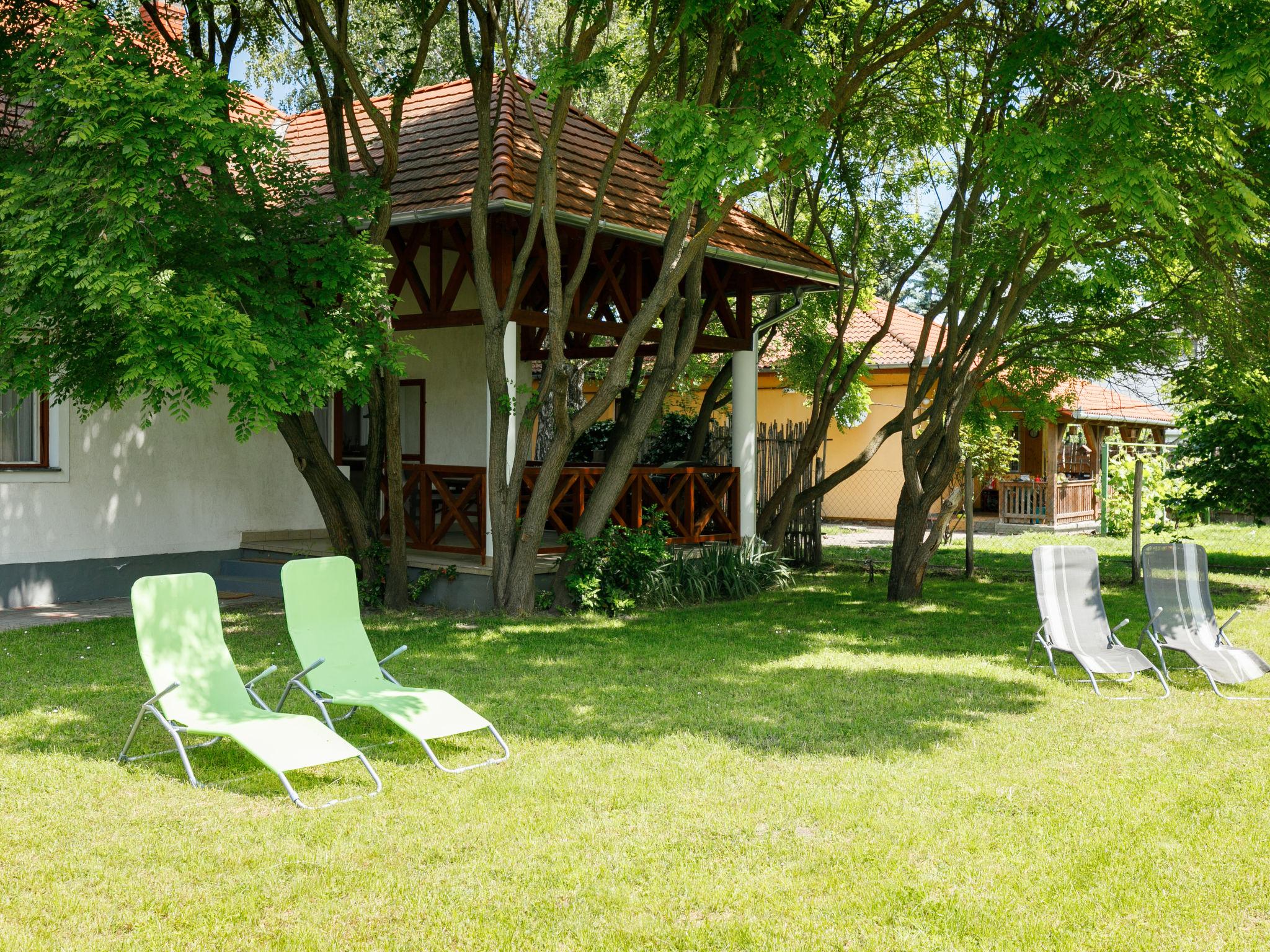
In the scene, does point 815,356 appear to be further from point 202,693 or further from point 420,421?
point 202,693

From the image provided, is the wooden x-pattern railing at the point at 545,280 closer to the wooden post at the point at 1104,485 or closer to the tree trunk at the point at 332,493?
the tree trunk at the point at 332,493

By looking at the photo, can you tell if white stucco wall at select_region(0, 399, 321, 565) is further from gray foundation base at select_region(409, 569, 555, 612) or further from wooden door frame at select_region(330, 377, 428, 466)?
gray foundation base at select_region(409, 569, 555, 612)

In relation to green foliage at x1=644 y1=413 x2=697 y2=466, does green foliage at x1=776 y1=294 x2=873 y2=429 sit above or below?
above

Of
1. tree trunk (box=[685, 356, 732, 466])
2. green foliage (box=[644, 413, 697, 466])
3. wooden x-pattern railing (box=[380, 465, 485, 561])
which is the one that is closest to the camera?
wooden x-pattern railing (box=[380, 465, 485, 561])

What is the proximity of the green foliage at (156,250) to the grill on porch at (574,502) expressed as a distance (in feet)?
9.96

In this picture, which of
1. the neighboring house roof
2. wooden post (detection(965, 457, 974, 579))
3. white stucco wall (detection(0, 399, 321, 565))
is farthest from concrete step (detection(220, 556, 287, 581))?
the neighboring house roof

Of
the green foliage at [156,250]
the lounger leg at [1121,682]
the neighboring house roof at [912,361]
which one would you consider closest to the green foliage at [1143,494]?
the neighboring house roof at [912,361]

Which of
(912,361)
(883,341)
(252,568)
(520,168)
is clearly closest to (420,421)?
(252,568)

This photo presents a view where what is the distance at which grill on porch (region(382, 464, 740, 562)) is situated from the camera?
12.5 metres

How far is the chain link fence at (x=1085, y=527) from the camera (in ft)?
55.3

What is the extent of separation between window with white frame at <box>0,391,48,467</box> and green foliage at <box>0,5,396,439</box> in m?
3.21

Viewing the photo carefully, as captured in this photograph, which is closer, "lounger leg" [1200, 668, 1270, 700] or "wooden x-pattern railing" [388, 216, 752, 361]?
"lounger leg" [1200, 668, 1270, 700]

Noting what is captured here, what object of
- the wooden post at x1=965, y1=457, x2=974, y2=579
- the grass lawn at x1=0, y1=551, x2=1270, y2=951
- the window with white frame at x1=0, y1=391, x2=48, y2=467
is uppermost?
the window with white frame at x1=0, y1=391, x2=48, y2=467

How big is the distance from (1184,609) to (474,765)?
Answer: 20.8ft
